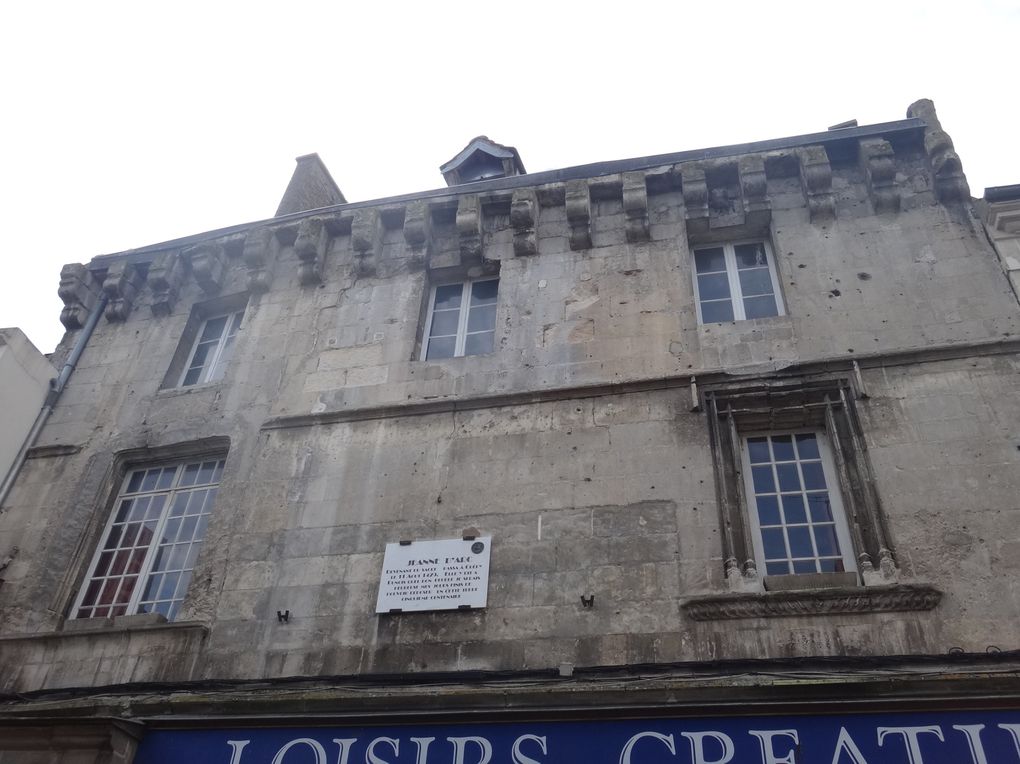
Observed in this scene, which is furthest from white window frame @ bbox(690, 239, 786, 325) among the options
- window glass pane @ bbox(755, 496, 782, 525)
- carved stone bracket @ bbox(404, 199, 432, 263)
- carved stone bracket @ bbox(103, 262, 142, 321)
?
carved stone bracket @ bbox(103, 262, 142, 321)

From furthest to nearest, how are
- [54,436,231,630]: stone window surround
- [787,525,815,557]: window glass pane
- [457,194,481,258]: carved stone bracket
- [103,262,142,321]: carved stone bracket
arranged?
[103,262,142,321]: carved stone bracket < [457,194,481,258]: carved stone bracket < [54,436,231,630]: stone window surround < [787,525,815,557]: window glass pane

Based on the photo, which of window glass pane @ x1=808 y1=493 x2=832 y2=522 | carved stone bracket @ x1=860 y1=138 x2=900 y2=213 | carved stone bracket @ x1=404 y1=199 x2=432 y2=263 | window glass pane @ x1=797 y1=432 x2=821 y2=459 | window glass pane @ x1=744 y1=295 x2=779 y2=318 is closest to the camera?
window glass pane @ x1=808 y1=493 x2=832 y2=522

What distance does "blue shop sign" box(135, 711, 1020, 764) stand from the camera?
17.6 ft

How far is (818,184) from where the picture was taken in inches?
350

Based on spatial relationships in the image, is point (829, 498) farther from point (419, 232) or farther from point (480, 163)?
point (480, 163)

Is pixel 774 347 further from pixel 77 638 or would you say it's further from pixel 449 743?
pixel 77 638

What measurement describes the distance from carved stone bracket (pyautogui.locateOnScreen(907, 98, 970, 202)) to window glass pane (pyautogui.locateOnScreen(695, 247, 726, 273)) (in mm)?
2154

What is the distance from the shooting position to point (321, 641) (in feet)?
23.2

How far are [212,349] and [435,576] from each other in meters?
4.64

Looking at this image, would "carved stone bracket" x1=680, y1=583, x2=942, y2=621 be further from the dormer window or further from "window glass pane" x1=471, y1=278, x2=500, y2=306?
the dormer window

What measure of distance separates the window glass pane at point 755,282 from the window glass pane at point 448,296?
10.0 feet

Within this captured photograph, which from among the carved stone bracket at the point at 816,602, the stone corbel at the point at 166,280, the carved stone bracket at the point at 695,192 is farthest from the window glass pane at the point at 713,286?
the stone corbel at the point at 166,280

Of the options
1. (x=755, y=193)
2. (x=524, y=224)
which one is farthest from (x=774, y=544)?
(x=524, y=224)

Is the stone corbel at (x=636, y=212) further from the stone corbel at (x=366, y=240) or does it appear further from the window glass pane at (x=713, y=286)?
the stone corbel at (x=366, y=240)
